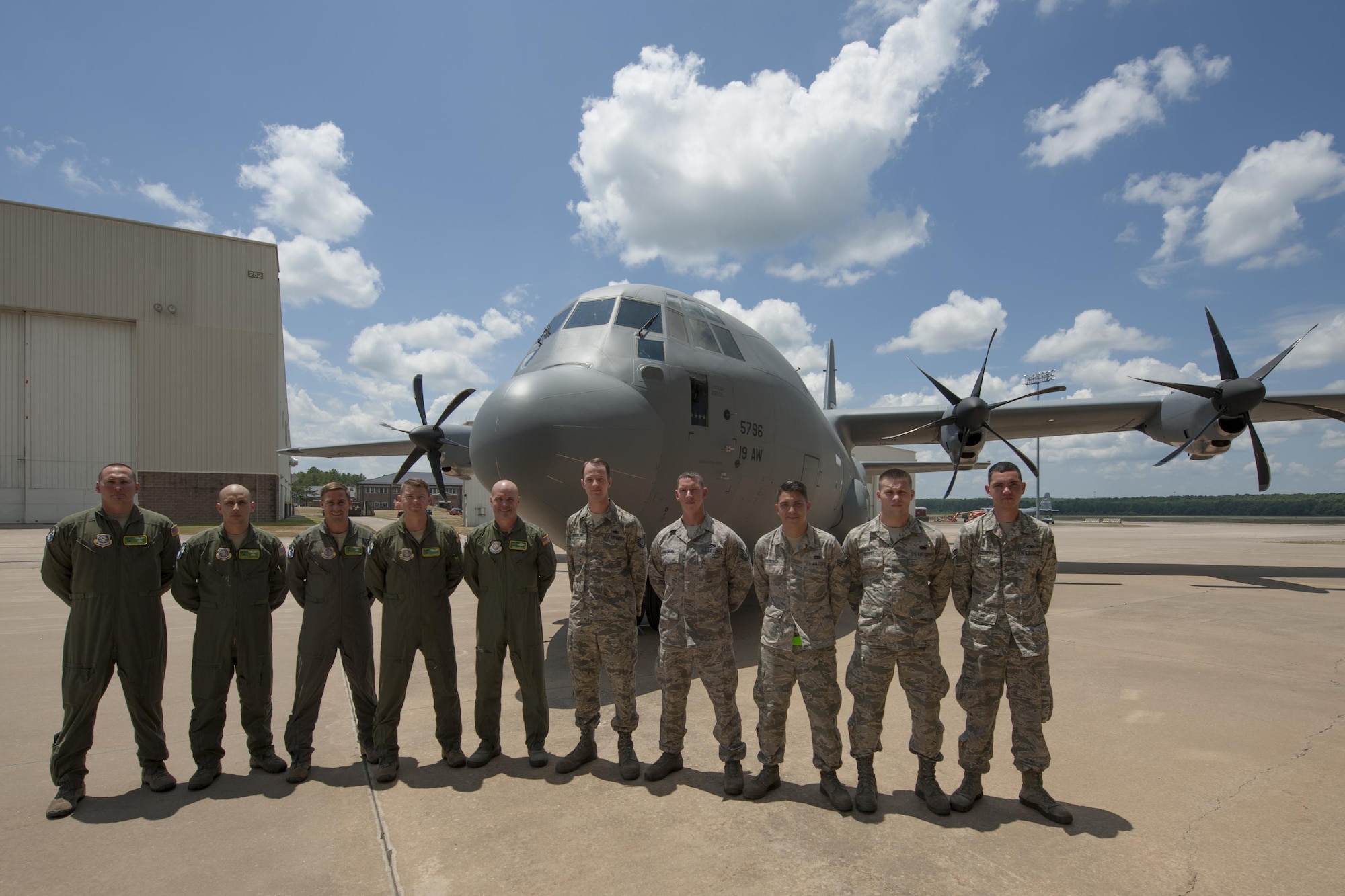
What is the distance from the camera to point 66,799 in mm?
3947

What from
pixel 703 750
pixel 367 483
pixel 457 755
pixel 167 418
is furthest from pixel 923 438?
pixel 367 483

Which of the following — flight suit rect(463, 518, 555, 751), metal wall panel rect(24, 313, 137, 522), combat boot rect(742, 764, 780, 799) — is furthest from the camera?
metal wall panel rect(24, 313, 137, 522)

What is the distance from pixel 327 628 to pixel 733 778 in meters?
2.87

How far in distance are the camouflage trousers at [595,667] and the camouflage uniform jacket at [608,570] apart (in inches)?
2.6

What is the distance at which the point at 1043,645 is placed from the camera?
3805 millimetres

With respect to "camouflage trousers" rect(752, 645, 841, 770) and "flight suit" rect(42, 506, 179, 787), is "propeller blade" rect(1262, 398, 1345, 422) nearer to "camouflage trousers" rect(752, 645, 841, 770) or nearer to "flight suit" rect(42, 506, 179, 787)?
"camouflage trousers" rect(752, 645, 841, 770)

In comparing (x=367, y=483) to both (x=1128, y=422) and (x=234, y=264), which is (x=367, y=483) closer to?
(x=234, y=264)

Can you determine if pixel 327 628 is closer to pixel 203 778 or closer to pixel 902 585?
pixel 203 778

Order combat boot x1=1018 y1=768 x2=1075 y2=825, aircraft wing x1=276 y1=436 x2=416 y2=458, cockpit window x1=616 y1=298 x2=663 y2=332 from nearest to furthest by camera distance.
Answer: combat boot x1=1018 y1=768 x2=1075 y2=825, cockpit window x1=616 y1=298 x2=663 y2=332, aircraft wing x1=276 y1=436 x2=416 y2=458

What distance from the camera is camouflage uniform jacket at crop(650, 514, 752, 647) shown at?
4.38 metres

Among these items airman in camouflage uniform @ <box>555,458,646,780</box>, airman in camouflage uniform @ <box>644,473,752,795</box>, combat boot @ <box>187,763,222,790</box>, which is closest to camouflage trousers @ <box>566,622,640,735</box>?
airman in camouflage uniform @ <box>555,458,646,780</box>

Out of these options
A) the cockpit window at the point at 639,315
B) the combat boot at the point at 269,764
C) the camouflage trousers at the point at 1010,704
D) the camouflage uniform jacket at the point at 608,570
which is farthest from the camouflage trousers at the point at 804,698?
the cockpit window at the point at 639,315

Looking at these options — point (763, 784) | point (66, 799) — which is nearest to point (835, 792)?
point (763, 784)

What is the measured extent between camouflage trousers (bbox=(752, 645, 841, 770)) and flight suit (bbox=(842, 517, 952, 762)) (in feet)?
0.42
